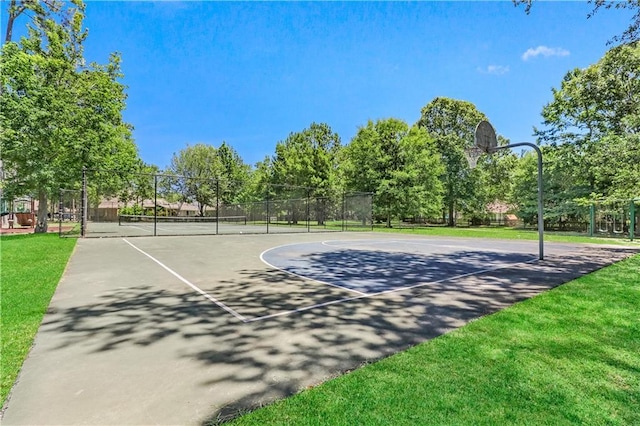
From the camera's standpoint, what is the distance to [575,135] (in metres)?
20.0

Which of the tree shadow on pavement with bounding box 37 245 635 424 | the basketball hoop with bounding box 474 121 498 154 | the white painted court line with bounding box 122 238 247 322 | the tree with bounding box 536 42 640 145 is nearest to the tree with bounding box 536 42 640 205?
the tree with bounding box 536 42 640 145

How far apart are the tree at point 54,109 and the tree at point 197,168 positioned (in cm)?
2608

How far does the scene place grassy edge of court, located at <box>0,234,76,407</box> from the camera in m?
2.63

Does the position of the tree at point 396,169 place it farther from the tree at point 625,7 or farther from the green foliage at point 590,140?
the tree at point 625,7

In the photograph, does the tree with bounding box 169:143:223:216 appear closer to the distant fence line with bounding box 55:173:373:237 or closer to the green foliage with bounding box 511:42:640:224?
the distant fence line with bounding box 55:173:373:237

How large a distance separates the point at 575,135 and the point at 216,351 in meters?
24.8

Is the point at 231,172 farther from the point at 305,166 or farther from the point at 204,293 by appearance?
the point at 204,293

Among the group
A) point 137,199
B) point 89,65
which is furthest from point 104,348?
point 137,199

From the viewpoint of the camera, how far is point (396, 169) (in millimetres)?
27469

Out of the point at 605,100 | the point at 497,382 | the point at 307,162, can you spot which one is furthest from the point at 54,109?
the point at 605,100

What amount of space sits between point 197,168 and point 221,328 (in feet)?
153

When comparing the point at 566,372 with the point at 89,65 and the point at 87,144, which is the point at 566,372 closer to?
the point at 87,144

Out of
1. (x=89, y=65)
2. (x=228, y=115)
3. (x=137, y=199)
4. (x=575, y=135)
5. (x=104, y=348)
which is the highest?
(x=228, y=115)

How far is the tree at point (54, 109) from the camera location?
1308 centimetres
